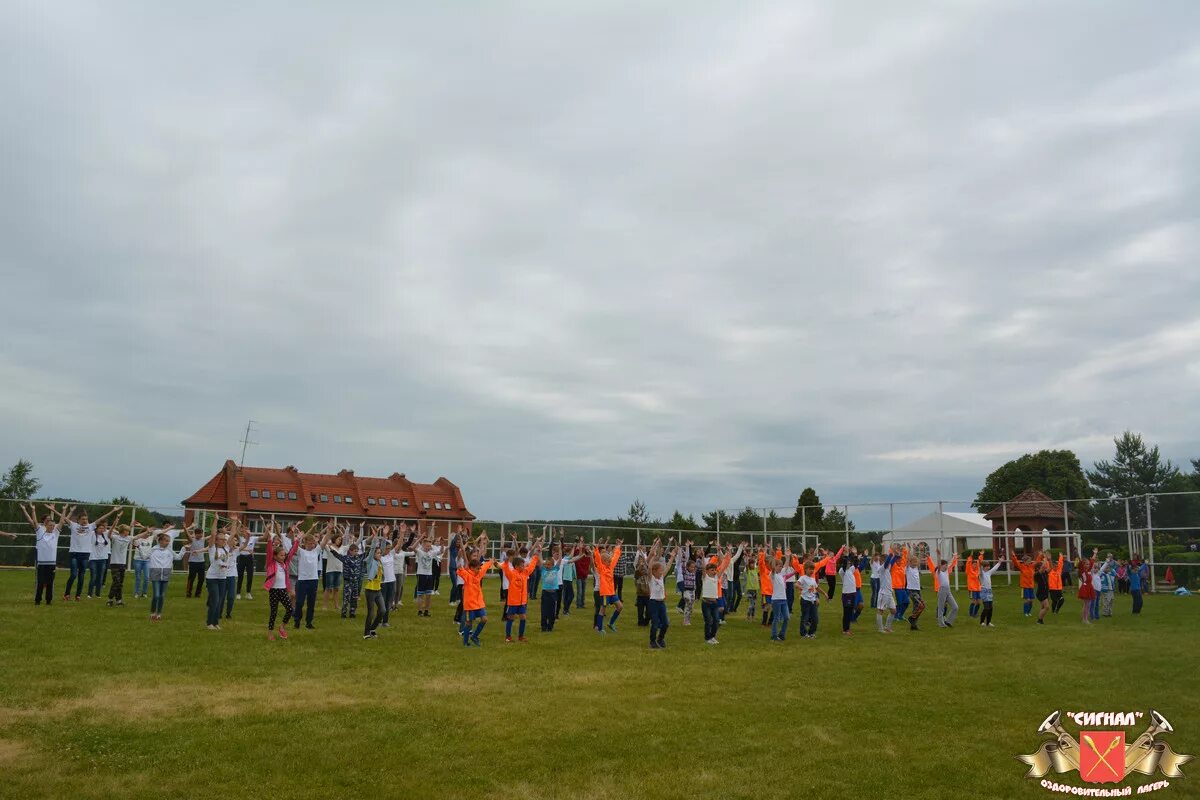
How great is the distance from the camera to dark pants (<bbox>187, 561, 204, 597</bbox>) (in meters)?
21.9

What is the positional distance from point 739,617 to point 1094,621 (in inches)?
391

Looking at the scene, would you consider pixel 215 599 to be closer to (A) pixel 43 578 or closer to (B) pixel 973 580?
(A) pixel 43 578

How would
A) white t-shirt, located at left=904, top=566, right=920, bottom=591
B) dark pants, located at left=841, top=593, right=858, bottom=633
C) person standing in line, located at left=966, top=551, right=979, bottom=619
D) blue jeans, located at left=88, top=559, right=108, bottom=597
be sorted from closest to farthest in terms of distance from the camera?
1. dark pants, located at left=841, top=593, right=858, bottom=633
2. blue jeans, located at left=88, top=559, right=108, bottom=597
3. white t-shirt, located at left=904, top=566, right=920, bottom=591
4. person standing in line, located at left=966, top=551, right=979, bottom=619

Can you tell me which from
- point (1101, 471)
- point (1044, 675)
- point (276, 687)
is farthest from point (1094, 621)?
point (1101, 471)

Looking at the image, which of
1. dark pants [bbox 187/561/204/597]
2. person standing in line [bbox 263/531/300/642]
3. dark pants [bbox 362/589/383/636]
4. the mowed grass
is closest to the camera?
the mowed grass

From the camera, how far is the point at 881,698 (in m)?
11.6

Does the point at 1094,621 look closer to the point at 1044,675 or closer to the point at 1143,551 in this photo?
the point at 1044,675

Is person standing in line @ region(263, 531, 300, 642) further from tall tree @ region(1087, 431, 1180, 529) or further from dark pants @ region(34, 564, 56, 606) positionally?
tall tree @ region(1087, 431, 1180, 529)

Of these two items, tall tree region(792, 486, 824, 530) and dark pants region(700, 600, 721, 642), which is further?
tall tree region(792, 486, 824, 530)

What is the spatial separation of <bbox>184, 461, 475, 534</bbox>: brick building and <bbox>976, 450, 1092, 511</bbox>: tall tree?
175ft

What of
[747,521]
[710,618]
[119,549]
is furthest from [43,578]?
[747,521]

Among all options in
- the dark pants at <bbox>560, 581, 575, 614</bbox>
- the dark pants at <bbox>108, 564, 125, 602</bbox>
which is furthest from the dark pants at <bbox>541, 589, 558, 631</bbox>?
the dark pants at <bbox>108, 564, 125, 602</bbox>

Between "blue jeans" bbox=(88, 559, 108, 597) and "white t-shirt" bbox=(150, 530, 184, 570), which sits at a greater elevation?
"white t-shirt" bbox=(150, 530, 184, 570)

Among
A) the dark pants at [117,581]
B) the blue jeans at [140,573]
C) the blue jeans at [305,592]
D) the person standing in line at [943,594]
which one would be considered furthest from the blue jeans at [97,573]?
the person standing in line at [943,594]
